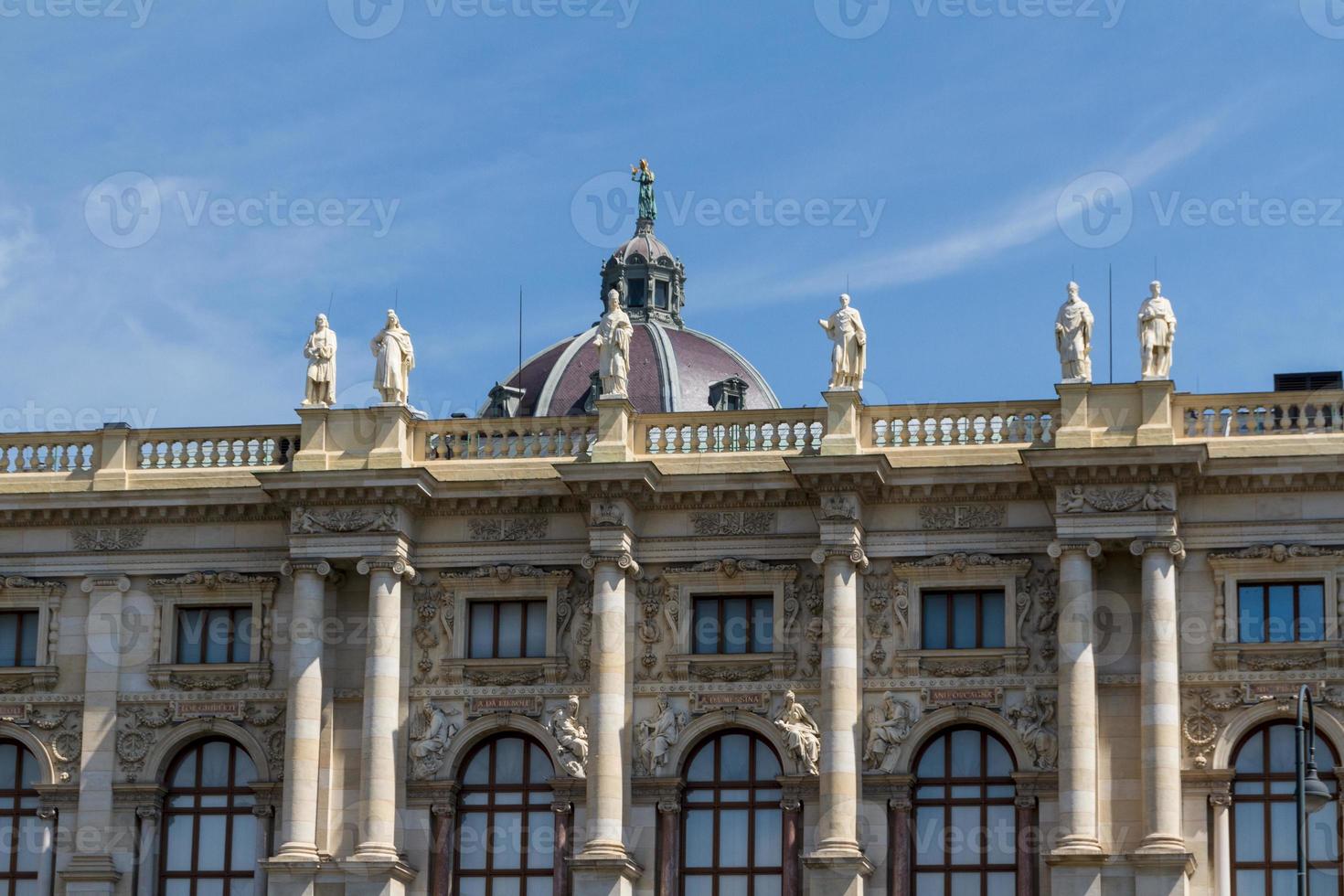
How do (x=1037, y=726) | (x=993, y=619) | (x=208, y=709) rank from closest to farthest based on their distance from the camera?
(x=1037, y=726) < (x=993, y=619) < (x=208, y=709)

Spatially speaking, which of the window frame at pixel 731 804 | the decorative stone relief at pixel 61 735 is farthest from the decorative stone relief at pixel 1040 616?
the decorative stone relief at pixel 61 735

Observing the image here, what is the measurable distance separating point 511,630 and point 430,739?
7.33ft

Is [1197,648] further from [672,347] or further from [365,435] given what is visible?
[672,347]

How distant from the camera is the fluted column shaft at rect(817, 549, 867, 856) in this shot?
47.8 meters

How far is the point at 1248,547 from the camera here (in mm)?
48156

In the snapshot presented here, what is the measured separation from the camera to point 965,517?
4934 centimetres

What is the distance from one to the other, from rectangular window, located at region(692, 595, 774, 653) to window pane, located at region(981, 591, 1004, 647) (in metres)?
3.41

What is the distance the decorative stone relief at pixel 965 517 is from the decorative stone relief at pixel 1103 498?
142cm

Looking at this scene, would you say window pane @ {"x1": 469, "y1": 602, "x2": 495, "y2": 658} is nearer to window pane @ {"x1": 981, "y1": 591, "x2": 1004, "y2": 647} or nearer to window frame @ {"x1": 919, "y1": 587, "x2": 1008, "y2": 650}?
window frame @ {"x1": 919, "y1": 587, "x2": 1008, "y2": 650}

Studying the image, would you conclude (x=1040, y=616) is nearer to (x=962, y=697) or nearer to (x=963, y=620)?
(x=963, y=620)

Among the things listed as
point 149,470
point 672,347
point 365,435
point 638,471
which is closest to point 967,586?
point 638,471

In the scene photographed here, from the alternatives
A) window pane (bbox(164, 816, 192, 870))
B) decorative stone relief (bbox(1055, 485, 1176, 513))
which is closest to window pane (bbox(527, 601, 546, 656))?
window pane (bbox(164, 816, 192, 870))

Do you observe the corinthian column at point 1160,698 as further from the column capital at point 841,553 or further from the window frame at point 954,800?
the column capital at point 841,553

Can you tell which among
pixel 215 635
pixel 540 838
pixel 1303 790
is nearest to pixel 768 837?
pixel 540 838
